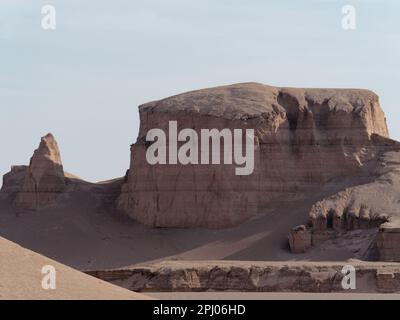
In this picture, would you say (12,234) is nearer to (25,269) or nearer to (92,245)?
(92,245)

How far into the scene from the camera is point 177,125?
82.2 m

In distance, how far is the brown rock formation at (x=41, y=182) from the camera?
86.3 m

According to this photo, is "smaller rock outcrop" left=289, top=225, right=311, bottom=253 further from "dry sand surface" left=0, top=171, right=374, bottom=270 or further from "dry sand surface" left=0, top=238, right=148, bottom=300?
"dry sand surface" left=0, top=238, right=148, bottom=300

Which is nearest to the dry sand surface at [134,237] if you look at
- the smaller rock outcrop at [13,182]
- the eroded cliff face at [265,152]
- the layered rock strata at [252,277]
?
the eroded cliff face at [265,152]

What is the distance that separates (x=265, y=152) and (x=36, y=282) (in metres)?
44.3

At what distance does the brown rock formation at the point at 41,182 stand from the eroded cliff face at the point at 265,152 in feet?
22.8

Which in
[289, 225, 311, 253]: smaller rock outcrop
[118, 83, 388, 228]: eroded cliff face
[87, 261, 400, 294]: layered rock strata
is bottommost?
[87, 261, 400, 294]: layered rock strata

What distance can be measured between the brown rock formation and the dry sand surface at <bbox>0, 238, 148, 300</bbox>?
4617cm

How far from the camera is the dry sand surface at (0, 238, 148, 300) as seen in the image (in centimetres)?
3684

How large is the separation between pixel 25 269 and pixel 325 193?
43121 millimetres

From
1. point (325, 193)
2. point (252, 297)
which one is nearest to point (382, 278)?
point (252, 297)

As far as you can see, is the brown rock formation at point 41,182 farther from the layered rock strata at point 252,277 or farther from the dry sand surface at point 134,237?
the layered rock strata at point 252,277

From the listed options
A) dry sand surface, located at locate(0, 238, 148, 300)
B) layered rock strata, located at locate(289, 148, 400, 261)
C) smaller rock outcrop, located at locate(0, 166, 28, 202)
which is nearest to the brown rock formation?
smaller rock outcrop, located at locate(0, 166, 28, 202)
